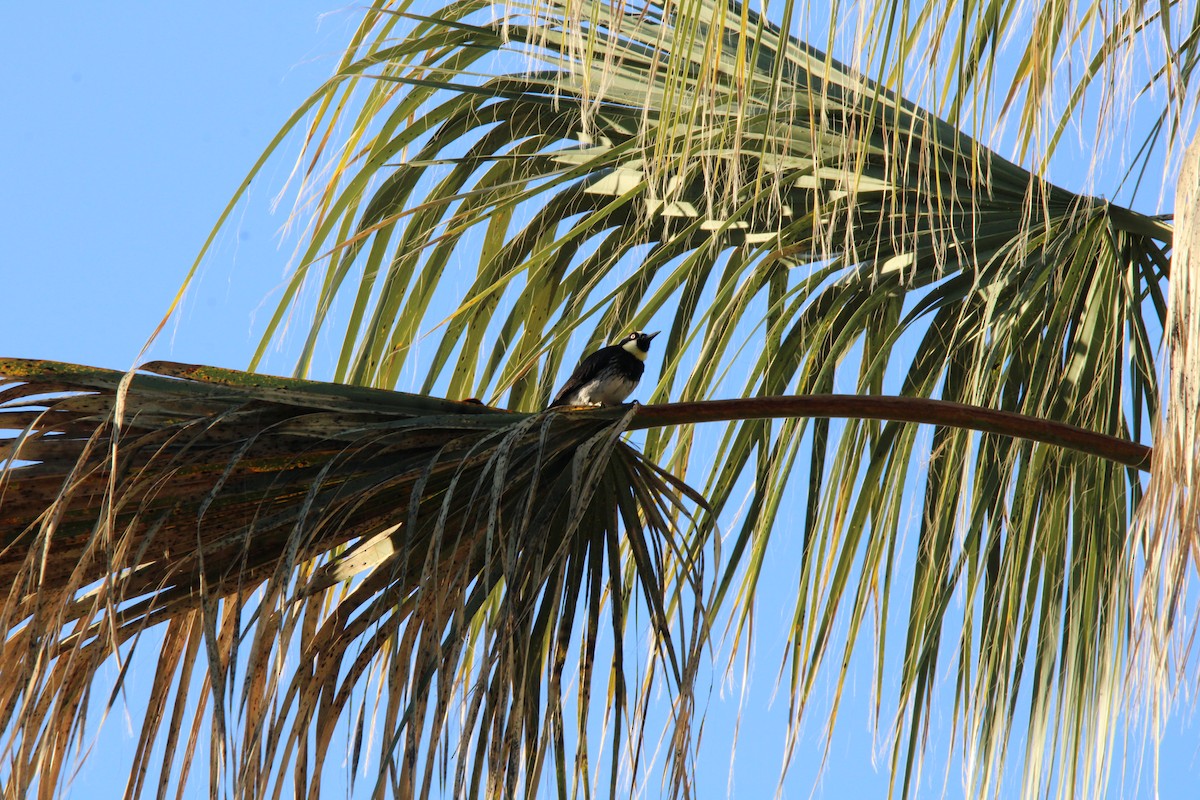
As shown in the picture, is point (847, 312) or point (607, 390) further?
point (607, 390)

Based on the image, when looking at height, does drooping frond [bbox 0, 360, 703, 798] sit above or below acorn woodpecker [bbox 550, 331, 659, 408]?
below

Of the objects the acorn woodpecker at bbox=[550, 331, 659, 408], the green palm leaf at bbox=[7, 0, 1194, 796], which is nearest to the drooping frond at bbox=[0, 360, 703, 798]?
the green palm leaf at bbox=[7, 0, 1194, 796]

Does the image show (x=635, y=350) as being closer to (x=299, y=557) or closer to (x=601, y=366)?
(x=601, y=366)

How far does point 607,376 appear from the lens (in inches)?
203

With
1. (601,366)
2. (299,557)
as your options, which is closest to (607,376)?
(601,366)

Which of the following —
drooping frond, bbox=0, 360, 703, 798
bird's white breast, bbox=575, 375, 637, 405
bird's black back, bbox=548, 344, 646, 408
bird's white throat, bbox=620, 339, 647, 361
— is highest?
bird's white throat, bbox=620, 339, 647, 361

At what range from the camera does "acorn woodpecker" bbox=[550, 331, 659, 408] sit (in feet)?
16.9

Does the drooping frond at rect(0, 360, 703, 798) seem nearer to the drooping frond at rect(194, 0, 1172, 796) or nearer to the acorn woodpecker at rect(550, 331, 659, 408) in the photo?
the drooping frond at rect(194, 0, 1172, 796)

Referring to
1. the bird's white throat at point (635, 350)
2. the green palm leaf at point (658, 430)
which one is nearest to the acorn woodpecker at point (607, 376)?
the bird's white throat at point (635, 350)

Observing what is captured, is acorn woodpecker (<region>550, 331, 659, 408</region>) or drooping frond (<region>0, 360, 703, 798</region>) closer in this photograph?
drooping frond (<region>0, 360, 703, 798</region>)

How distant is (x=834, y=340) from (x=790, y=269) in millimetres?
228

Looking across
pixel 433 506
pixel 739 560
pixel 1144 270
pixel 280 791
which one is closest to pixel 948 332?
pixel 1144 270

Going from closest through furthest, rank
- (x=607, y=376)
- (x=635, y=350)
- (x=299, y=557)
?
(x=299, y=557) → (x=607, y=376) → (x=635, y=350)

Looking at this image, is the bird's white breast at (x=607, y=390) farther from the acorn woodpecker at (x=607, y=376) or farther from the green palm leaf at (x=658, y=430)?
the green palm leaf at (x=658, y=430)
